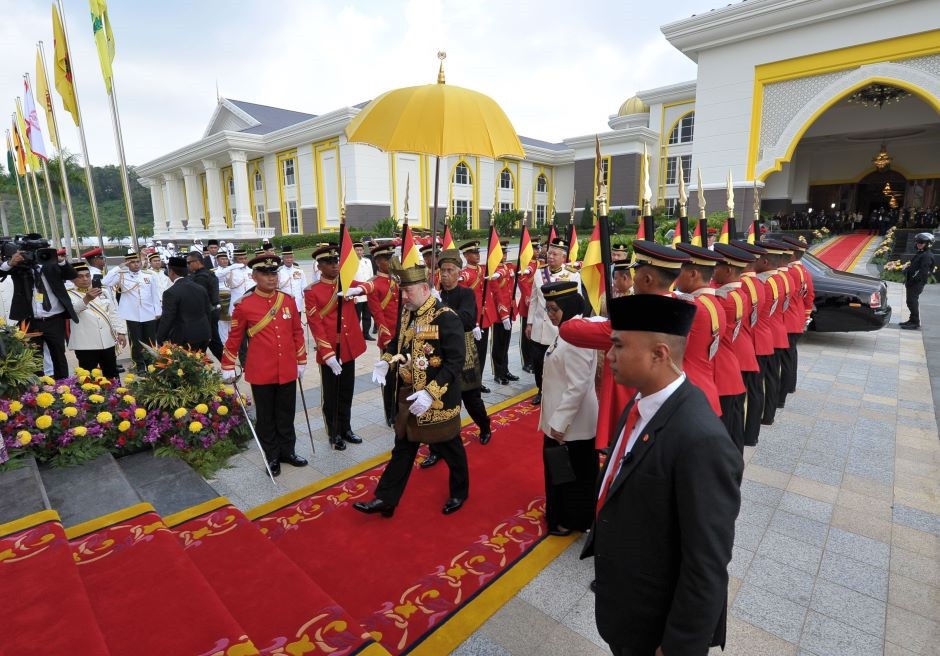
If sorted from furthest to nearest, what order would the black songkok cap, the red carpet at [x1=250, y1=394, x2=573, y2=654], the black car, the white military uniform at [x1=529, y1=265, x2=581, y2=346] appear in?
1. the black car
2. the white military uniform at [x1=529, y1=265, x2=581, y2=346]
3. the red carpet at [x1=250, y1=394, x2=573, y2=654]
4. the black songkok cap

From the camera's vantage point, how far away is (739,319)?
13.1ft

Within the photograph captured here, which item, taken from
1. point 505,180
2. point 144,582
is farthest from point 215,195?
point 144,582

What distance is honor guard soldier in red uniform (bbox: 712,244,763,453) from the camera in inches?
154

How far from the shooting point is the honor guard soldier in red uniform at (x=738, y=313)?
154 inches

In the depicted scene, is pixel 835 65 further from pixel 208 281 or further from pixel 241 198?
pixel 241 198

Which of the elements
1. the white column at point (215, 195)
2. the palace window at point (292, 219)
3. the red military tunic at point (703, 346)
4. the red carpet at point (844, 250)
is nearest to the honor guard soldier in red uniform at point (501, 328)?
the red military tunic at point (703, 346)

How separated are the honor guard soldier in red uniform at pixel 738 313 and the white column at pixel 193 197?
4065 centimetres

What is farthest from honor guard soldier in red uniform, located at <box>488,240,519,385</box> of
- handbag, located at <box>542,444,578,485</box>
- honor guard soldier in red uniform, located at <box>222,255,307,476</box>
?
handbag, located at <box>542,444,578,485</box>

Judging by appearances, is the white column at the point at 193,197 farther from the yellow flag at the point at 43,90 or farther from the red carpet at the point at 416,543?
the red carpet at the point at 416,543

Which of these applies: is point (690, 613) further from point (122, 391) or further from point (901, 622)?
point (122, 391)

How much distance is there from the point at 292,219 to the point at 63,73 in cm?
2542

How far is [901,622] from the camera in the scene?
275 cm

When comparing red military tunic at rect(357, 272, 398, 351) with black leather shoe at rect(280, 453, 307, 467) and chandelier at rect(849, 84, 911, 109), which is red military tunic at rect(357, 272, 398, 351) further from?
chandelier at rect(849, 84, 911, 109)

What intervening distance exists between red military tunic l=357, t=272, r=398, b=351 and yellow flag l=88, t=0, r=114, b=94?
17.2ft
